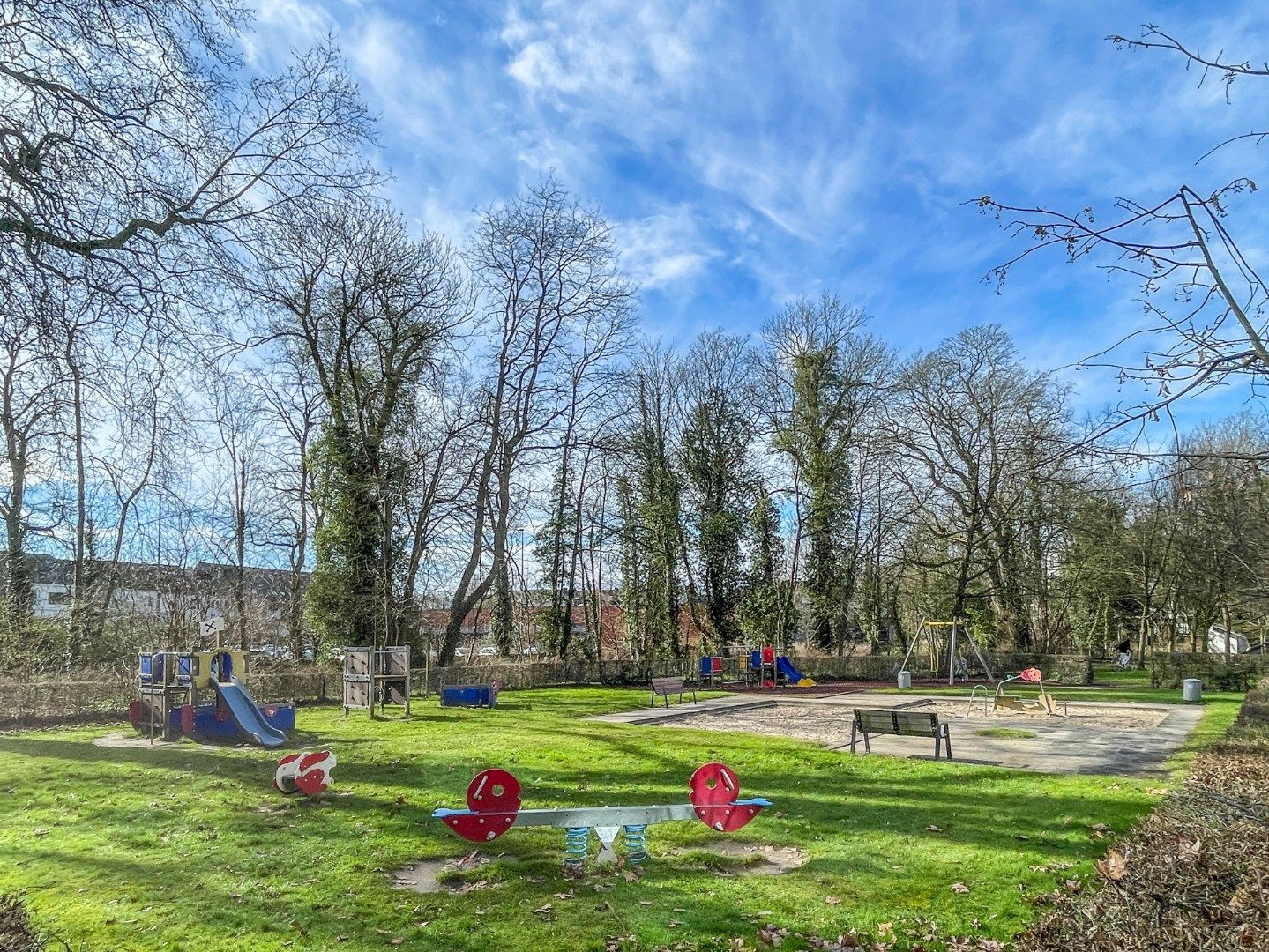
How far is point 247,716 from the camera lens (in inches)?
514

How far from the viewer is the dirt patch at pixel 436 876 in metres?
5.84

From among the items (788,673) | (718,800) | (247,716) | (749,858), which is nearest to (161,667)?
(247,716)

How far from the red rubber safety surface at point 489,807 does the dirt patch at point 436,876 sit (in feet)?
1.11

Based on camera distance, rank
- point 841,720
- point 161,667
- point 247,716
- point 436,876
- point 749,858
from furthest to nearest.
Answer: point 841,720 → point 161,667 → point 247,716 → point 749,858 → point 436,876

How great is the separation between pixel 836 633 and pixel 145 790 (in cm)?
2788

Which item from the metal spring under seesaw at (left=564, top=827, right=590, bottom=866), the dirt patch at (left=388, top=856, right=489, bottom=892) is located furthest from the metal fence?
the metal spring under seesaw at (left=564, top=827, right=590, bottom=866)

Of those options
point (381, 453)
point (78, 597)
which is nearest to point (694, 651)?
point (381, 453)

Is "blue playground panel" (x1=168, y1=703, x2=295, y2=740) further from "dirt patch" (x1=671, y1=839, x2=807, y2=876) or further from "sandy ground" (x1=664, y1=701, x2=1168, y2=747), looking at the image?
"dirt patch" (x1=671, y1=839, x2=807, y2=876)

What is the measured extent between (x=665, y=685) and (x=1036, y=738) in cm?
842

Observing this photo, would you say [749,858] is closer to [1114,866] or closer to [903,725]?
[1114,866]

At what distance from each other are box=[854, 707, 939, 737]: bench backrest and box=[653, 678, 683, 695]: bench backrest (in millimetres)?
8096

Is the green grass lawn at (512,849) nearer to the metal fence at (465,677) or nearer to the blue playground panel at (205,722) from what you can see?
the blue playground panel at (205,722)

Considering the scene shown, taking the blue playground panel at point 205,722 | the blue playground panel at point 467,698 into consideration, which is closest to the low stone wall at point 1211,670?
the blue playground panel at point 467,698

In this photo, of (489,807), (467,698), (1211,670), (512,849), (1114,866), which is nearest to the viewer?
(1114,866)
